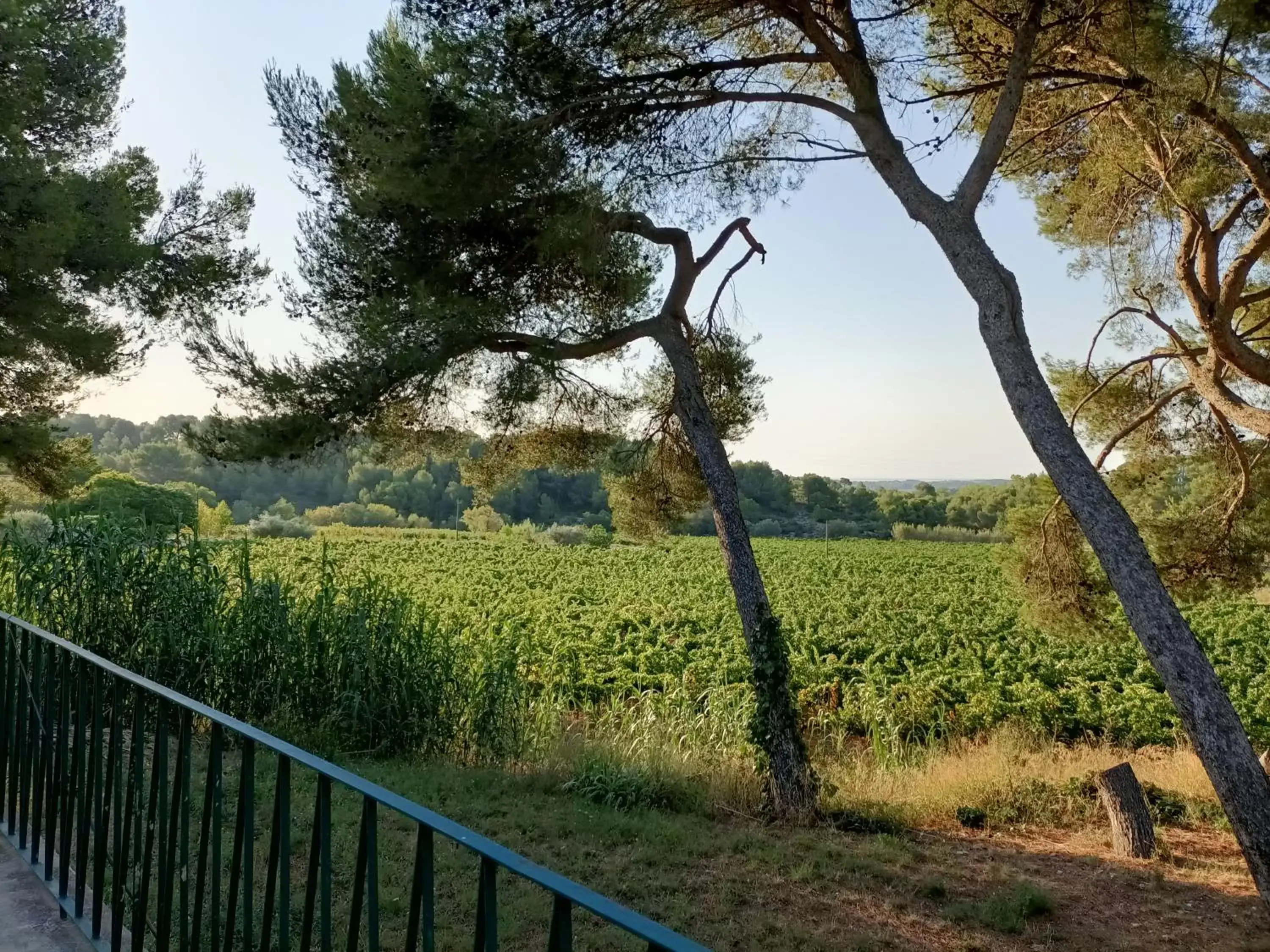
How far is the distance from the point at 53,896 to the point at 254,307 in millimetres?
11017

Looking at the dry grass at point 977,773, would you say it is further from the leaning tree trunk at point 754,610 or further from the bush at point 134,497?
the bush at point 134,497

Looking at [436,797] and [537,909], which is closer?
[537,909]

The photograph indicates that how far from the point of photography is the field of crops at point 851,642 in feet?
39.8

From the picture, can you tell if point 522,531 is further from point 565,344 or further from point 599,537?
point 565,344

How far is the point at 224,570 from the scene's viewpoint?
7.80m

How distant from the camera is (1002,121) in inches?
238

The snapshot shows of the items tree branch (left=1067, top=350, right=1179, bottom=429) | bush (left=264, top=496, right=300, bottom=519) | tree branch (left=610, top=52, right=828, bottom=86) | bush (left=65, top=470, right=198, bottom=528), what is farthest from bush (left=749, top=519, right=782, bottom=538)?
tree branch (left=610, top=52, right=828, bottom=86)

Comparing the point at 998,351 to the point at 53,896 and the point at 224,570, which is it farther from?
the point at 224,570

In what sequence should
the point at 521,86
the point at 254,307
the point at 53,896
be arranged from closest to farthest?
the point at 53,896 → the point at 521,86 → the point at 254,307

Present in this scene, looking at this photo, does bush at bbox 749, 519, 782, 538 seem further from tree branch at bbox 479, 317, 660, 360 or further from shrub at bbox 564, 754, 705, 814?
shrub at bbox 564, 754, 705, 814

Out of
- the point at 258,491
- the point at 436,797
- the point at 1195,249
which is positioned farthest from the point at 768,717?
the point at 258,491

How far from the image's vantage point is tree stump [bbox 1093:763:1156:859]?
7.16 metres

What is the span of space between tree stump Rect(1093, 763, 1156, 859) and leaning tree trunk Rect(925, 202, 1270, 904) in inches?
86.0

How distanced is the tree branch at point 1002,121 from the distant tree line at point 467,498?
4374cm
